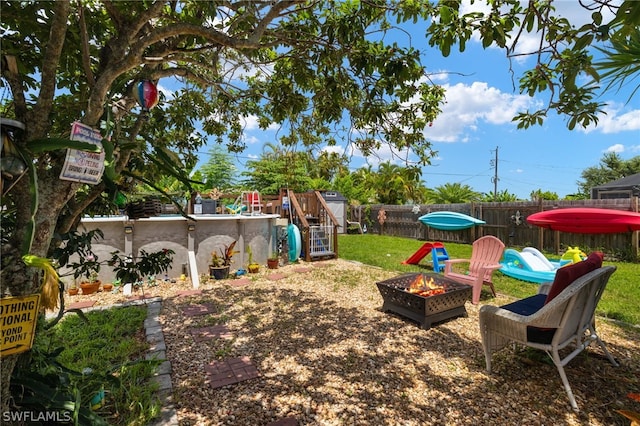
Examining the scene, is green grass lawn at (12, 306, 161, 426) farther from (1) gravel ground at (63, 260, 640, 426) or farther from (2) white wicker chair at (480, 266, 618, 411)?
(2) white wicker chair at (480, 266, 618, 411)

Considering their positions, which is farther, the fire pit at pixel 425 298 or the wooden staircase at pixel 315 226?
the wooden staircase at pixel 315 226

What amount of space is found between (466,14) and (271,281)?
18.7 feet

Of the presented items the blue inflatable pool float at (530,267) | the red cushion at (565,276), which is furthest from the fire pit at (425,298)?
the blue inflatable pool float at (530,267)

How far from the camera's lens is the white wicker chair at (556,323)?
8.28 feet

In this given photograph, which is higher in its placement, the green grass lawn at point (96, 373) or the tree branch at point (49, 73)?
the tree branch at point (49, 73)

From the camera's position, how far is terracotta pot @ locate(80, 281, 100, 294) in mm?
5340

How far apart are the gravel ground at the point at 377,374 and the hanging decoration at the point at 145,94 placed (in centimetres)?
229

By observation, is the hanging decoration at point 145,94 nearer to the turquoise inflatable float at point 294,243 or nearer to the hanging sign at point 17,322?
the hanging sign at point 17,322

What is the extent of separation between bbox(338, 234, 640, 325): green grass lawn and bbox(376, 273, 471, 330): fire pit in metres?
1.86

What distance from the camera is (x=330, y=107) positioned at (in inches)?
129

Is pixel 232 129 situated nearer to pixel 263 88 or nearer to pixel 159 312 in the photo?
pixel 263 88

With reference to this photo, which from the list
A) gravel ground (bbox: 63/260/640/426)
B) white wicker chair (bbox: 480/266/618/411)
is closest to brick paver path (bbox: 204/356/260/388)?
gravel ground (bbox: 63/260/640/426)

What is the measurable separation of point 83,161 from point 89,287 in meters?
5.34

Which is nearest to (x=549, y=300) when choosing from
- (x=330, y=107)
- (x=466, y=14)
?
(x=466, y=14)
